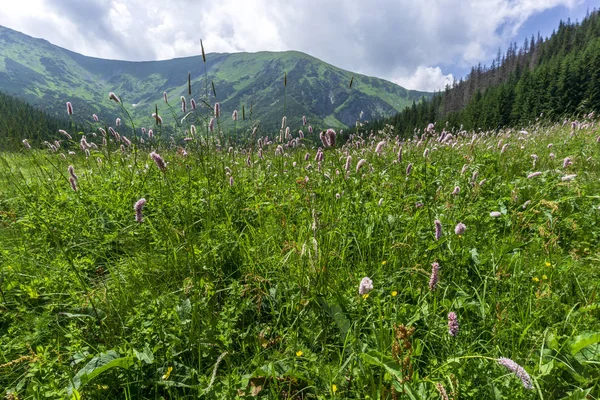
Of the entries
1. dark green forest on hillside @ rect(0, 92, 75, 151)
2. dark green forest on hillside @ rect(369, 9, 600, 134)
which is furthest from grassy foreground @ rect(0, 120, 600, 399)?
dark green forest on hillside @ rect(369, 9, 600, 134)

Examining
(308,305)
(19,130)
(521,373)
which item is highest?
(19,130)

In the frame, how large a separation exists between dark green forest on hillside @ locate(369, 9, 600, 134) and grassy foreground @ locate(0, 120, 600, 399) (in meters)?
7.03

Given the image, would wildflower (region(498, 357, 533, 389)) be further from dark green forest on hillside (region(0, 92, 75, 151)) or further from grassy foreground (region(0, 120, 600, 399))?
dark green forest on hillside (region(0, 92, 75, 151))

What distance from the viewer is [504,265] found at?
246cm

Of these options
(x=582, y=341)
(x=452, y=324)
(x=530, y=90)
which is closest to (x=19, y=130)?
(x=452, y=324)

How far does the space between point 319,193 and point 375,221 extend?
1.03 m

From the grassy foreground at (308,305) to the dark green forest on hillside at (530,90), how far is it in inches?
277

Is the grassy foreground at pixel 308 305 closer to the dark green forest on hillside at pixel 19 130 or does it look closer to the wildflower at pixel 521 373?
the wildflower at pixel 521 373

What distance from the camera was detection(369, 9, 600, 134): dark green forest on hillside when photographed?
42062 mm

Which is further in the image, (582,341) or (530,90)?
(530,90)

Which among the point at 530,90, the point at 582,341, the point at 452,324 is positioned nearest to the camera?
the point at 452,324

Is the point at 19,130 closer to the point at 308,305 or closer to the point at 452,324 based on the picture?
the point at 308,305

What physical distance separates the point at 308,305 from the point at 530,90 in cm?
7366

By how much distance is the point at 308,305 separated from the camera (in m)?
2.19
